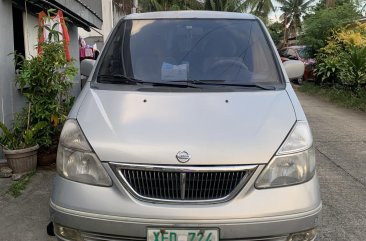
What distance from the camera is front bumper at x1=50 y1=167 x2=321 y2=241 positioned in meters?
2.51

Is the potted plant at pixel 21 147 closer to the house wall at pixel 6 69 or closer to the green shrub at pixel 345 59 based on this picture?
the house wall at pixel 6 69

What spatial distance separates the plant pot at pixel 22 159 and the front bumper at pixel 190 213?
2.66 metres

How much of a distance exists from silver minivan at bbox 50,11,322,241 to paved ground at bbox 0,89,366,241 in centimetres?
125

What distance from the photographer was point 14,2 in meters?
5.93

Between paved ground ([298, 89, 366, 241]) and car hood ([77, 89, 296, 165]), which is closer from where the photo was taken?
car hood ([77, 89, 296, 165])

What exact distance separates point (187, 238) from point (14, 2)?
4.63 metres

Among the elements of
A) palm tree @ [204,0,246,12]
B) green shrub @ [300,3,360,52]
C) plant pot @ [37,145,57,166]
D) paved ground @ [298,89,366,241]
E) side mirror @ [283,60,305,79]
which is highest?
palm tree @ [204,0,246,12]

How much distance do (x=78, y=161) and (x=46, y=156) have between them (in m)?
3.04

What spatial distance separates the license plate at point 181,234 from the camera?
2516 millimetres

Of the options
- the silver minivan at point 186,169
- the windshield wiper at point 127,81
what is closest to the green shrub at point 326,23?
the windshield wiper at point 127,81

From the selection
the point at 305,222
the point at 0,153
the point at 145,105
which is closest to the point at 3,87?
the point at 0,153

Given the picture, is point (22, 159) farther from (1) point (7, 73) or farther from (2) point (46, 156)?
(1) point (7, 73)

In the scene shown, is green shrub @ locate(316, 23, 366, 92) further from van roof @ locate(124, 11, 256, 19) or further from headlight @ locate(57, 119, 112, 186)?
headlight @ locate(57, 119, 112, 186)

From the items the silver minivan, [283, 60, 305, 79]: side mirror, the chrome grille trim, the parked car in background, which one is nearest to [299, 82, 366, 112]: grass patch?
the parked car in background
